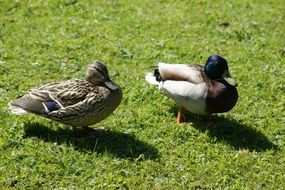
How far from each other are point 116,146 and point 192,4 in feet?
17.0

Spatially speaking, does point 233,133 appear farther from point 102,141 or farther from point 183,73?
point 102,141

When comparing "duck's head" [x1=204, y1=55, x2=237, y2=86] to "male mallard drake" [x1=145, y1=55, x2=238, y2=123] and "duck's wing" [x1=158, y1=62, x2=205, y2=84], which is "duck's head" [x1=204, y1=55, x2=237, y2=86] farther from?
"duck's wing" [x1=158, y1=62, x2=205, y2=84]

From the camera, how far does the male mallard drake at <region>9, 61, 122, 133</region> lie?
5977 millimetres

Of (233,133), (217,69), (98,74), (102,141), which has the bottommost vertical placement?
(233,133)

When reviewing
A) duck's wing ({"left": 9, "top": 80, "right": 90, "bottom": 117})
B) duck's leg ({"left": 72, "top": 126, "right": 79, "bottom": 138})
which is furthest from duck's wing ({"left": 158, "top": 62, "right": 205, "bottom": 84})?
duck's leg ({"left": 72, "top": 126, "right": 79, "bottom": 138})

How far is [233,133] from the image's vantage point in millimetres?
6676

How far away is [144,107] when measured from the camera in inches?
285

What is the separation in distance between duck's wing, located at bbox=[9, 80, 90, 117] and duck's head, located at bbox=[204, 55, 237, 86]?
4.93ft

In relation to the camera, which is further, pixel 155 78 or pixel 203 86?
pixel 155 78

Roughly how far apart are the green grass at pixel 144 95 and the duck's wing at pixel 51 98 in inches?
15.1

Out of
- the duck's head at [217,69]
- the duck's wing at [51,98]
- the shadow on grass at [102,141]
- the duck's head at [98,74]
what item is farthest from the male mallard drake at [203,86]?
the duck's wing at [51,98]

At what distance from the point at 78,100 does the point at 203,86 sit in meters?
1.49

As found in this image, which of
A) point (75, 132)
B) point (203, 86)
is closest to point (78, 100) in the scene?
point (75, 132)

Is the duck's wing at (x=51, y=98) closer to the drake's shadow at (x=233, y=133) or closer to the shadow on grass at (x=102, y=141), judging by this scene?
the shadow on grass at (x=102, y=141)
